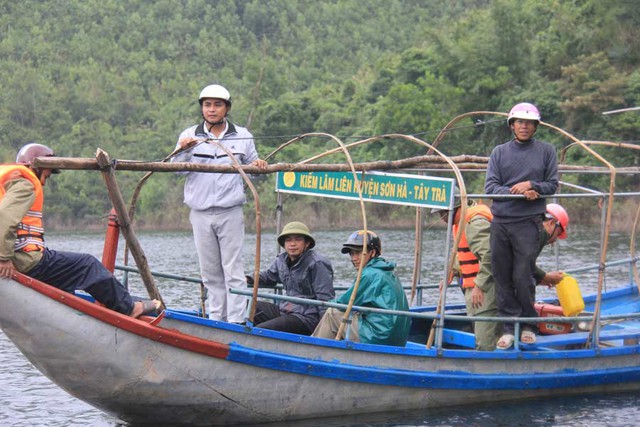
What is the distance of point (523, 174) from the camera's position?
1050 centimetres

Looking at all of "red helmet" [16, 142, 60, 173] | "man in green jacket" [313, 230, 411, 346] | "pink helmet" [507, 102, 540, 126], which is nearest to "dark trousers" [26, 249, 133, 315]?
"red helmet" [16, 142, 60, 173]

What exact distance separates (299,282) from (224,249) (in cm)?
113

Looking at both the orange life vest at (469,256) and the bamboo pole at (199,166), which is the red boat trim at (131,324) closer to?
the bamboo pole at (199,166)

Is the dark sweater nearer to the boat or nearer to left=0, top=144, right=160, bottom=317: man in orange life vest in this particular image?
the boat

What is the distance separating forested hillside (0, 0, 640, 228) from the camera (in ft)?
156

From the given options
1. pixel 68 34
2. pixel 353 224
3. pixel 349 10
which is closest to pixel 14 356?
pixel 353 224

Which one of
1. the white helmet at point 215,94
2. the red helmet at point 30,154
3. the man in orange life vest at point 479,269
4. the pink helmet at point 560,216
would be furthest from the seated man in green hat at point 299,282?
the red helmet at point 30,154

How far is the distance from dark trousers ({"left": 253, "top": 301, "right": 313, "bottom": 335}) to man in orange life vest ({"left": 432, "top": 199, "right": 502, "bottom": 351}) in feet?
5.86

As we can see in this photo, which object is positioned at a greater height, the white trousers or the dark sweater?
the dark sweater

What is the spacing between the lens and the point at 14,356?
16.0 m

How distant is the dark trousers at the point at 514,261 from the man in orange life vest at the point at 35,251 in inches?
142

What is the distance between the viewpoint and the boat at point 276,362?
29.2 ft

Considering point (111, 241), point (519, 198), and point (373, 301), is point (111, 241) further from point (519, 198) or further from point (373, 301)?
point (519, 198)

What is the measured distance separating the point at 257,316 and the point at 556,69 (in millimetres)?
41257
